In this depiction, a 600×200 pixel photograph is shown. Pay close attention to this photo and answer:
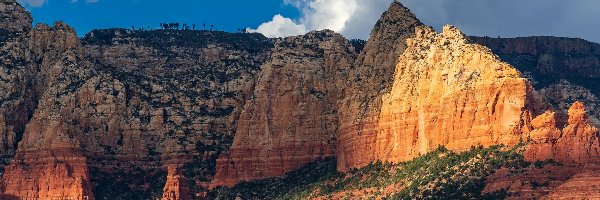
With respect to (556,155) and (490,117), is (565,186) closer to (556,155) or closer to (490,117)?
(556,155)

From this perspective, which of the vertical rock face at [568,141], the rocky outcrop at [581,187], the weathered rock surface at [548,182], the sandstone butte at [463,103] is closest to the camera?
the rocky outcrop at [581,187]

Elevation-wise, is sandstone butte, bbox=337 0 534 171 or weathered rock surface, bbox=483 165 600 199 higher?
sandstone butte, bbox=337 0 534 171

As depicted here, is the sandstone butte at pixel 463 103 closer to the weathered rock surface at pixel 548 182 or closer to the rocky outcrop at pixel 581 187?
the weathered rock surface at pixel 548 182

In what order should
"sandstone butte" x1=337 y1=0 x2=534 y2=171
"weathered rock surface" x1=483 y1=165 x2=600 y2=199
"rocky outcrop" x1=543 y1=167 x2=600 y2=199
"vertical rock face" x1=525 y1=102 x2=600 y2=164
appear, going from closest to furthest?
"rocky outcrop" x1=543 y1=167 x2=600 y2=199 → "weathered rock surface" x1=483 y1=165 x2=600 y2=199 → "vertical rock face" x1=525 y1=102 x2=600 y2=164 → "sandstone butte" x1=337 y1=0 x2=534 y2=171

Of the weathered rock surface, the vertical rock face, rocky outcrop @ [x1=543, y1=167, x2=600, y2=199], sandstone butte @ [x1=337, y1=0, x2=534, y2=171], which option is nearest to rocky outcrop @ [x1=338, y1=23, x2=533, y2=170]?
sandstone butte @ [x1=337, y1=0, x2=534, y2=171]

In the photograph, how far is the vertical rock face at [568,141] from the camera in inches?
6737

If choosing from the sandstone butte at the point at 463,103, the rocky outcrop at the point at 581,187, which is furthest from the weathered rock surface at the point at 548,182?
the sandstone butte at the point at 463,103

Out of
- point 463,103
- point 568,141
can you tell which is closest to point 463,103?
point 463,103

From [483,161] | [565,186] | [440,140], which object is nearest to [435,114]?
[440,140]

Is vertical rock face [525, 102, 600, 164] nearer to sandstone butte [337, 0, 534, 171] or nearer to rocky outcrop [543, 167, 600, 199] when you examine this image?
rocky outcrop [543, 167, 600, 199]

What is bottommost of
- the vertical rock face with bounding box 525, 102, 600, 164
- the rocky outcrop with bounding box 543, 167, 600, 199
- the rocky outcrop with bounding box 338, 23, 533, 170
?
the rocky outcrop with bounding box 543, 167, 600, 199

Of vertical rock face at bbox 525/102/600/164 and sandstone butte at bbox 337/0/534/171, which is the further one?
sandstone butte at bbox 337/0/534/171

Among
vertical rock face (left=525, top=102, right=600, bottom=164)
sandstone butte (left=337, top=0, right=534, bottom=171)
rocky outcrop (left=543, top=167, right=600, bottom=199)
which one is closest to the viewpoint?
rocky outcrop (left=543, top=167, right=600, bottom=199)

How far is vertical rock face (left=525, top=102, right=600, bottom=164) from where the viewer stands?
171 metres
